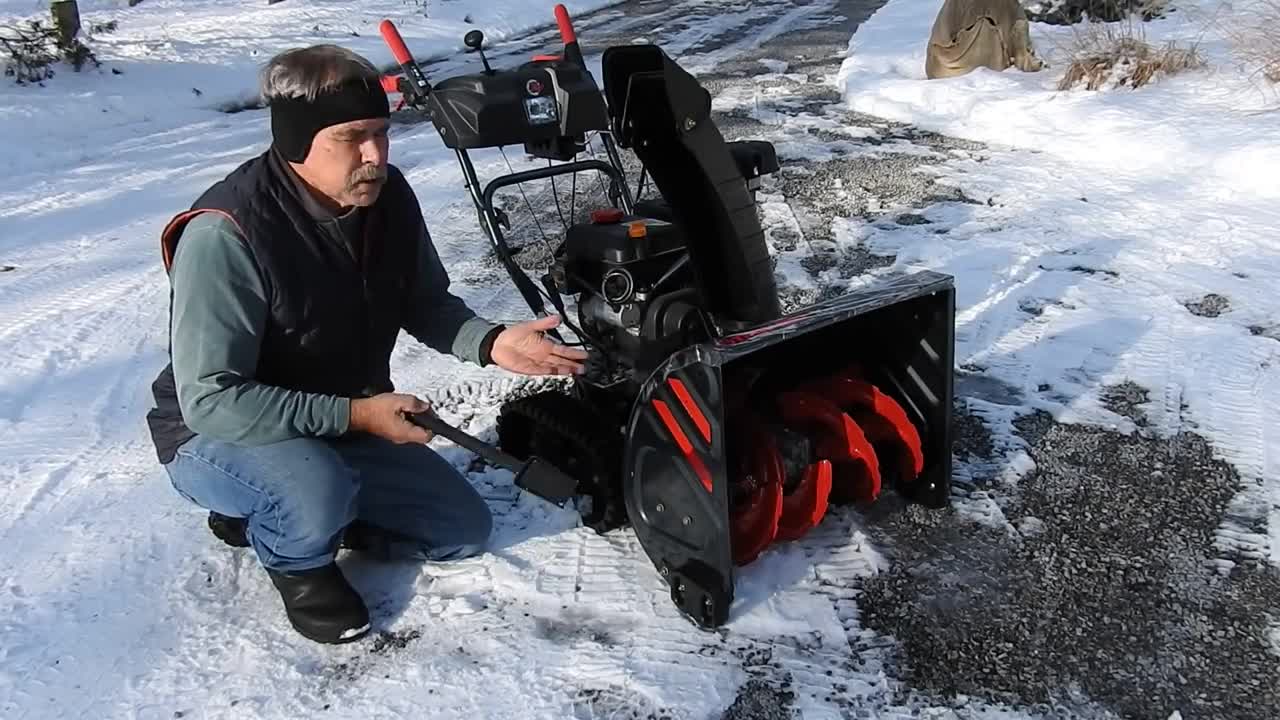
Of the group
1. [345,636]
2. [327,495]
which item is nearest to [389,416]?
[327,495]

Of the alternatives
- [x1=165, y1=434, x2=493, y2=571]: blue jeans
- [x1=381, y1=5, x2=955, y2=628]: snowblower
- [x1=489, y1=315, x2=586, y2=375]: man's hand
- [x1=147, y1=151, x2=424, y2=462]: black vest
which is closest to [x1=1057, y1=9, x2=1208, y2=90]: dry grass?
[x1=381, y1=5, x2=955, y2=628]: snowblower

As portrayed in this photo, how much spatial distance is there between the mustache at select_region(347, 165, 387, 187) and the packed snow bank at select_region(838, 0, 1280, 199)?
4.67 meters

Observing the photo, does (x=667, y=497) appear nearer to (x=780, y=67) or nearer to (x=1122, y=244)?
(x=1122, y=244)

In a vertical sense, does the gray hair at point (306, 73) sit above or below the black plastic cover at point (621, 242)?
above

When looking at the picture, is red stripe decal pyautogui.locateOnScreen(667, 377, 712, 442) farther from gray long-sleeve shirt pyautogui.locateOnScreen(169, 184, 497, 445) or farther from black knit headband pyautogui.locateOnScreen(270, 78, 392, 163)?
black knit headband pyautogui.locateOnScreen(270, 78, 392, 163)

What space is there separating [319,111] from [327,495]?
90cm

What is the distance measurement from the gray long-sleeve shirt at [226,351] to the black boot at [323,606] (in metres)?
0.38

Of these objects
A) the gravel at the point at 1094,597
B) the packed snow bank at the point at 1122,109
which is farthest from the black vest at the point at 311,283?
the packed snow bank at the point at 1122,109

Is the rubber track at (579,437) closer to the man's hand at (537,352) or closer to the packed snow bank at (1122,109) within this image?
the man's hand at (537,352)

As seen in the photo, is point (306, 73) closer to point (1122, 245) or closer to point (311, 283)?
point (311, 283)

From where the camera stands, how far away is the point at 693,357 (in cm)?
229

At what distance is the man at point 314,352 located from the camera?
2.34 metres

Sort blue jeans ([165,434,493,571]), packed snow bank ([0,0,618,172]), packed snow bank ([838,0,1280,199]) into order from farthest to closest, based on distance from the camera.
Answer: packed snow bank ([0,0,618,172]), packed snow bank ([838,0,1280,199]), blue jeans ([165,434,493,571])

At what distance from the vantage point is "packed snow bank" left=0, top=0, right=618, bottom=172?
781 cm
